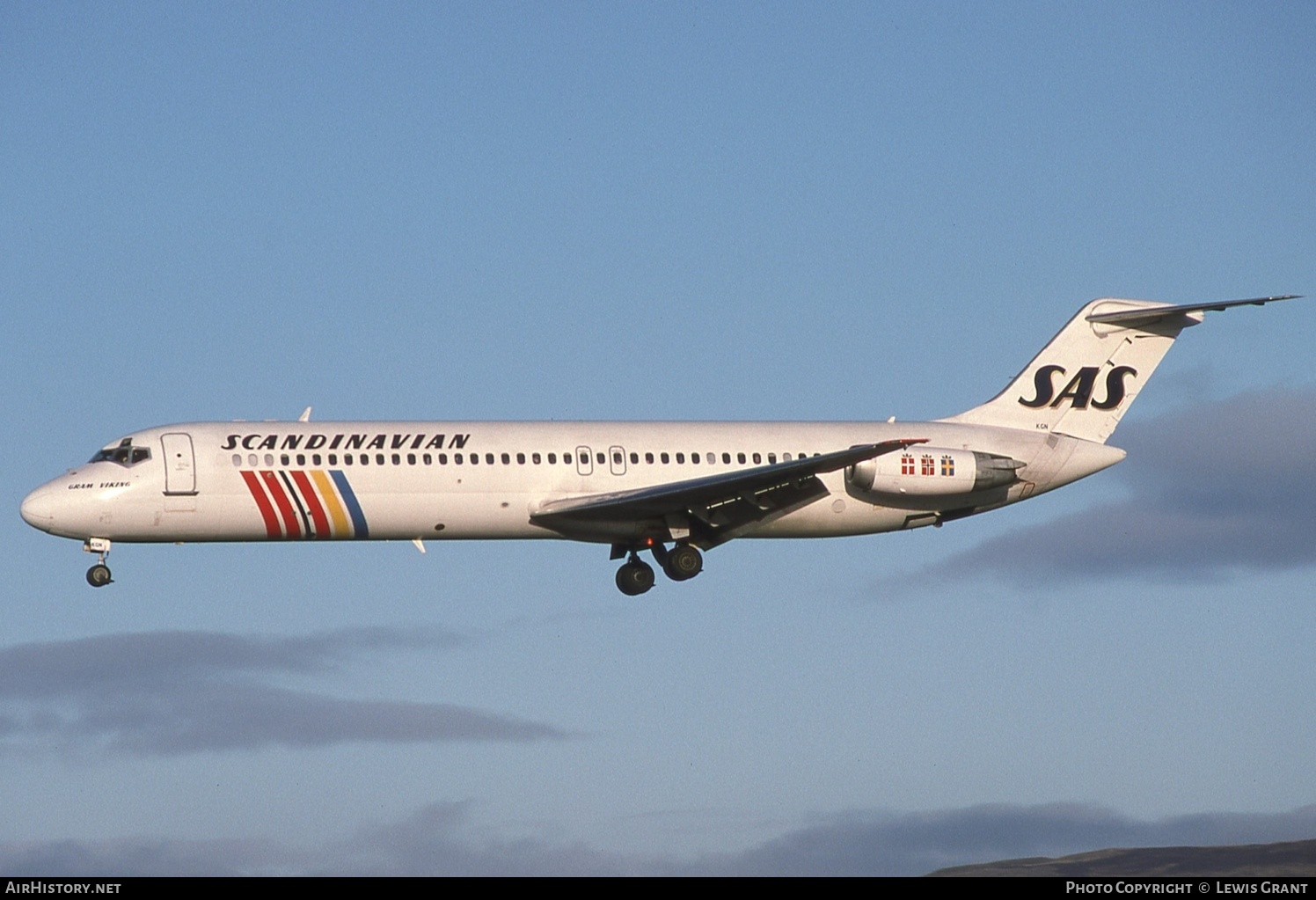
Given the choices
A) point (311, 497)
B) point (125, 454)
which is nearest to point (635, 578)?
point (311, 497)

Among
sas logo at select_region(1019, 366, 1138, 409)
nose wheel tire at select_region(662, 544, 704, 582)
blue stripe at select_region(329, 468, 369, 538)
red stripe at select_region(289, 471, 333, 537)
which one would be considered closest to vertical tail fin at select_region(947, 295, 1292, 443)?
sas logo at select_region(1019, 366, 1138, 409)

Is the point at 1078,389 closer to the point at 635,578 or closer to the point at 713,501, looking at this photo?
the point at 713,501

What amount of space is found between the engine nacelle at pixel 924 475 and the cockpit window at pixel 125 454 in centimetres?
1633

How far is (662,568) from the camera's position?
51125 millimetres

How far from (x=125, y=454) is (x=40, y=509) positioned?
2.22 metres

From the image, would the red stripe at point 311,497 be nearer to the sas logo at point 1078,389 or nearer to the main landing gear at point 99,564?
the main landing gear at point 99,564

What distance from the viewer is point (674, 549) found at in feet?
167

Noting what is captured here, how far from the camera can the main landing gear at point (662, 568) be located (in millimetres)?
50656

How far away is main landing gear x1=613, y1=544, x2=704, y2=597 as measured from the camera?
50656 mm

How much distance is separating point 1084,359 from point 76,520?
25.2 m

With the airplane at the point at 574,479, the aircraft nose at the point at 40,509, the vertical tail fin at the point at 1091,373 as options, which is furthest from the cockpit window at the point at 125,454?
the vertical tail fin at the point at 1091,373

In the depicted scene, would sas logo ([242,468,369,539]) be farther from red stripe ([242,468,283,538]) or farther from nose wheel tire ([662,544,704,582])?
nose wheel tire ([662,544,704,582])
